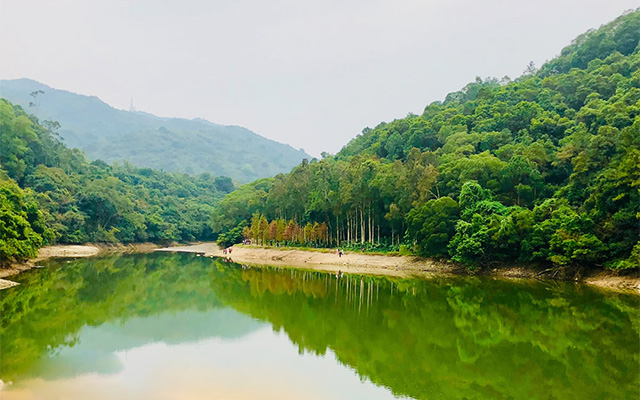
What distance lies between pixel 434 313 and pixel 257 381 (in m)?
11.2

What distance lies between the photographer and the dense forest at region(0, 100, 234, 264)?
53544 millimetres

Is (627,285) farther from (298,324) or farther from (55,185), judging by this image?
(55,185)

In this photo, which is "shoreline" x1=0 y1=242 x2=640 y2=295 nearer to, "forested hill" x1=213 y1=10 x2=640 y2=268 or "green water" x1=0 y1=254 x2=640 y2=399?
"forested hill" x1=213 y1=10 x2=640 y2=268

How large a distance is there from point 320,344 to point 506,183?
33.4 meters

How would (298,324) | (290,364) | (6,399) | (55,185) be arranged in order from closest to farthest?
(6,399), (290,364), (298,324), (55,185)

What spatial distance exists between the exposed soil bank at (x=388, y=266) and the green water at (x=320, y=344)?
124 inches

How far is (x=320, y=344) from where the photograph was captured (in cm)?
1556

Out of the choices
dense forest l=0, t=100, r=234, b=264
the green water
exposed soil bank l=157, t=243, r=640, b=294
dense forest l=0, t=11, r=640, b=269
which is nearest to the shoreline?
exposed soil bank l=157, t=243, r=640, b=294

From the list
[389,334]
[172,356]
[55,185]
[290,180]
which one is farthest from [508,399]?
[55,185]

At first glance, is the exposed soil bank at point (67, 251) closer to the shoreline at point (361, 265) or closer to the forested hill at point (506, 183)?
the shoreline at point (361, 265)

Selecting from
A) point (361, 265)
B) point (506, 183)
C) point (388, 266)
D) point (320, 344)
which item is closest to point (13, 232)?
point (320, 344)

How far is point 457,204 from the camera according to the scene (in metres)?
40.5

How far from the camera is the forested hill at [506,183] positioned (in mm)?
31141

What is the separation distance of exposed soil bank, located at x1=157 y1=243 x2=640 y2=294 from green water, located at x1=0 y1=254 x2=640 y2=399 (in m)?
3.15
